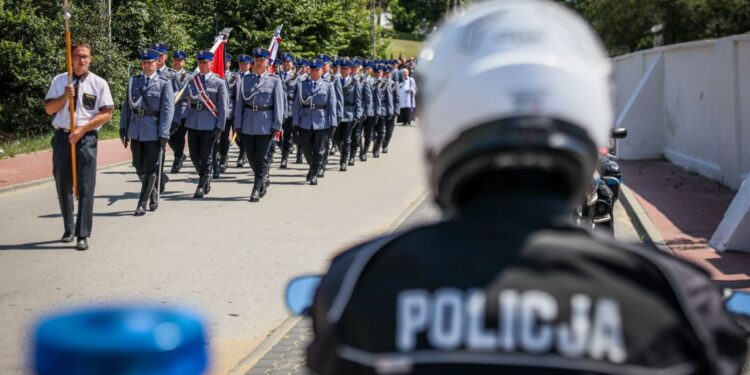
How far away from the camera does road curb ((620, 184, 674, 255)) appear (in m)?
11.0

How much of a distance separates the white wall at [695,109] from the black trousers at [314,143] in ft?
20.1

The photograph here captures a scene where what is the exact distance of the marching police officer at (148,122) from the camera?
41.9 feet

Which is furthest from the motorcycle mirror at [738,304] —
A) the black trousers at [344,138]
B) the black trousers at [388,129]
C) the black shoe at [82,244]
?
the black trousers at [388,129]

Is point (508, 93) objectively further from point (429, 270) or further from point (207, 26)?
point (207, 26)

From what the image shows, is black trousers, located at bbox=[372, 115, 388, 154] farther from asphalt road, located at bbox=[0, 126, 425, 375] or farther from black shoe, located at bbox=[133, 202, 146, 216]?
black shoe, located at bbox=[133, 202, 146, 216]

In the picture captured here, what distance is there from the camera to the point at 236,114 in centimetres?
1526

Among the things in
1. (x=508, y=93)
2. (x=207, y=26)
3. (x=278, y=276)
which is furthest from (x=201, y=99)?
(x=207, y=26)

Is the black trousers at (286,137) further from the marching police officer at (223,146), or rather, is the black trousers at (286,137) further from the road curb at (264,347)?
the road curb at (264,347)

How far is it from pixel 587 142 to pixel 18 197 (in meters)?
13.7

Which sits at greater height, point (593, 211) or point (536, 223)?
point (536, 223)

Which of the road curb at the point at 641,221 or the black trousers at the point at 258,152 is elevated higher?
the black trousers at the point at 258,152

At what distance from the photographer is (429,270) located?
5.21ft

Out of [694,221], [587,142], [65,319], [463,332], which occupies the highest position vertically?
[587,142]

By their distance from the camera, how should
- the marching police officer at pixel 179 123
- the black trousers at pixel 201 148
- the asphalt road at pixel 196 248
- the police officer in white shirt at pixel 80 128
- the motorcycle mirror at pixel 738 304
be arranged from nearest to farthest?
the motorcycle mirror at pixel 738 304 → the asphalt road at pixel 196 248 → the police officer in white shirt at pixel 80 128 → the black trousers at pixel 201 148 → the marching police officer at pixel 179 123
